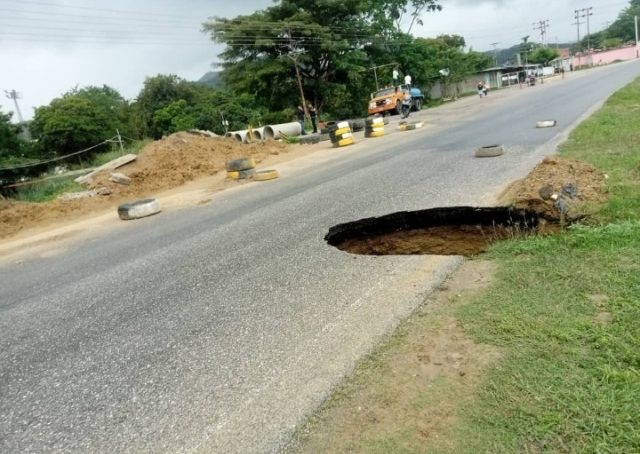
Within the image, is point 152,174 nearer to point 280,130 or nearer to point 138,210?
point 138,210

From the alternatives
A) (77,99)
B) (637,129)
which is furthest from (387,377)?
(77,99)

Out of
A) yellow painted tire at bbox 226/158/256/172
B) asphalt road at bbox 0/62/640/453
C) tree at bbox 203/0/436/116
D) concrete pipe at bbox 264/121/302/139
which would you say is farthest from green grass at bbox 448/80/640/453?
tree at bbox 203/0/436/116

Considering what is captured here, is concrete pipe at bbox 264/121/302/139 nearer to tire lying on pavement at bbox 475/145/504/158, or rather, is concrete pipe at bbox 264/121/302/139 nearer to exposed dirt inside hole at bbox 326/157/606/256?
tire lying on pavement at bbox 475/145/504/158

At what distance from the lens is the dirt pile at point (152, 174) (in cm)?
1261

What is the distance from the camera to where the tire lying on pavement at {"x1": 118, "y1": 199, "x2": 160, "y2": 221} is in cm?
1005

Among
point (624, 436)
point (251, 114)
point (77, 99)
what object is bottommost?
point (624, 436)

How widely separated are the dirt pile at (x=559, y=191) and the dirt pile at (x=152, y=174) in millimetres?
11368

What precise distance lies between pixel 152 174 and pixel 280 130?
9.67m

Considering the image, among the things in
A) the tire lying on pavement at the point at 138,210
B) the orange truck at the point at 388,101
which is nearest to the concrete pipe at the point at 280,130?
the orange truck at the point at 388,101

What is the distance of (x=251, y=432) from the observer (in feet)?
7.82

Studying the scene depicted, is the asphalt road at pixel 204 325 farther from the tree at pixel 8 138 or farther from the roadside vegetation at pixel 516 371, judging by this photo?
the tree at pixel 8 138

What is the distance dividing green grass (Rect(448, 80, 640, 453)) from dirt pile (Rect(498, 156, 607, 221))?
1.05 feet

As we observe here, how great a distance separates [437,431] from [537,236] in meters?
2.84

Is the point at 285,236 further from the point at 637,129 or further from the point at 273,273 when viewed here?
the point at 637,129
